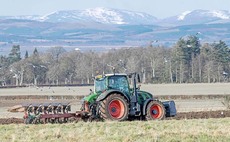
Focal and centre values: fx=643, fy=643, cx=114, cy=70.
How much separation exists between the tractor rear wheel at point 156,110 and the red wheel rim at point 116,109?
1130mm

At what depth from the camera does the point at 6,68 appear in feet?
447

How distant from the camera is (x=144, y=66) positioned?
120 metres

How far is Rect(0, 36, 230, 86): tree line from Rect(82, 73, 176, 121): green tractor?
7556cm

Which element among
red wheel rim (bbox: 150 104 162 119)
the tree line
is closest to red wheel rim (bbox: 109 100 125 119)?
red wheel rim (bbox: 150 104 162 119)

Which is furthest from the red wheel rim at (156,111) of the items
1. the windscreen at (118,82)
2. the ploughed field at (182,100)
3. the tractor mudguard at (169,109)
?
the ploughed field at (182,100)

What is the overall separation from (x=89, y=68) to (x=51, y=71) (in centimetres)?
817

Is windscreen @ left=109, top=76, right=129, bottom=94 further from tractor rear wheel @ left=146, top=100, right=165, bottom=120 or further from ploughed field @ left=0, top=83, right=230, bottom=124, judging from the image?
ploughed field @ left=0, top=83, right=230, bottom=124

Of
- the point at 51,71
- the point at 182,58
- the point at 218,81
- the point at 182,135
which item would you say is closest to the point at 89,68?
the point at 51,71

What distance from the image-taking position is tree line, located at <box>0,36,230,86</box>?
112 metres

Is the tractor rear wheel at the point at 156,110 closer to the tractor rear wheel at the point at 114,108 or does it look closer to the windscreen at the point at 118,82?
the tractor rear wheel at the point at 114,108

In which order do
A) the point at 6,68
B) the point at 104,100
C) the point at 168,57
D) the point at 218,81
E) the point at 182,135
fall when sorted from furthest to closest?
the point at 6,68, the point at 168,57, the point at 218,81, the point at 104,100, the point at 182,135

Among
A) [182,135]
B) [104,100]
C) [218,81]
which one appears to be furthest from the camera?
[218,81]

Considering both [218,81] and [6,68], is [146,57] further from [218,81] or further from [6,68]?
[6,68]

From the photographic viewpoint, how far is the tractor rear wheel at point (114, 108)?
25.0 metres
